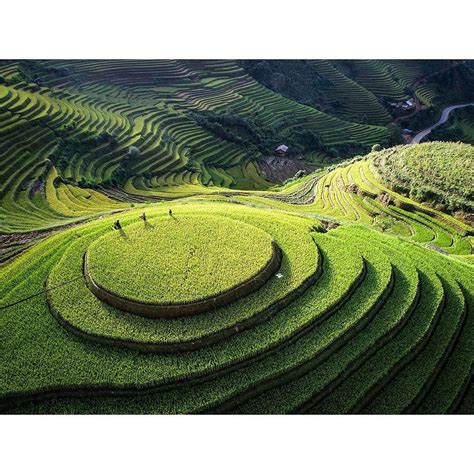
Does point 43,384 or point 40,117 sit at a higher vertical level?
point 40,117

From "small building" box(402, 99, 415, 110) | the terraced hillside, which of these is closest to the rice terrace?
the terraced hillside

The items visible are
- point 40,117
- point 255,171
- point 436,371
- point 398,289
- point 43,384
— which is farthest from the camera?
point 255,171

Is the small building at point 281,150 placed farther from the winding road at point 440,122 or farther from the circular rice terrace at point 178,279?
the circular rice terrace at point 178,279

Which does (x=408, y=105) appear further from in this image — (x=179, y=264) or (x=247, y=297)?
(x=179, y=264)

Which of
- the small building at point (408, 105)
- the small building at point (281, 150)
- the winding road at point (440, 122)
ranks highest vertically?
the small building at point (408, 105)

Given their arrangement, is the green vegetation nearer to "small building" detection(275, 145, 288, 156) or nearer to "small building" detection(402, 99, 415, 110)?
"small building" detection(275, 145, 288, 156)

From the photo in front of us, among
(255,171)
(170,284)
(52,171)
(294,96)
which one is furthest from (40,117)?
(294,96)

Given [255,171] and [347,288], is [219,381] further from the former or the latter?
[255,171]

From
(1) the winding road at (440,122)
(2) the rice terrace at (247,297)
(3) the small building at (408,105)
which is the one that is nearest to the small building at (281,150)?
(2) the rice terrace at (247,297)
